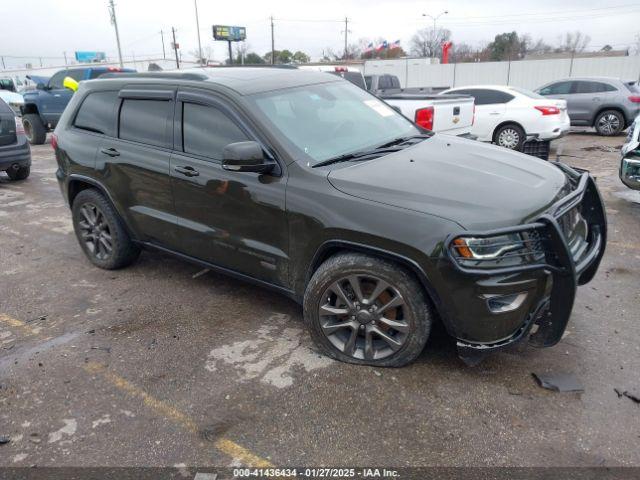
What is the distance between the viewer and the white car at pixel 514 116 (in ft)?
34.5

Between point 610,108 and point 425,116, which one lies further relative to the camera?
point 610,108

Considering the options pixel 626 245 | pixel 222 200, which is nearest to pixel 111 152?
pixel 222 200

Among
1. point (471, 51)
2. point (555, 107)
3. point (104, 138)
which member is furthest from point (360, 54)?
point (104, 138)

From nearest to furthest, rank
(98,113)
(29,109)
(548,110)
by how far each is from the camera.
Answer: (98,113), (548,110), (29,109)

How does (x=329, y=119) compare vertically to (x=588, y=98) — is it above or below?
above

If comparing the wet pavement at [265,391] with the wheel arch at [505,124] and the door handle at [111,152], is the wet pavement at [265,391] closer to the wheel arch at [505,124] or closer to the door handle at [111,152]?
the door handle at [111,152]

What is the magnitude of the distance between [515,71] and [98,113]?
94.6 feet

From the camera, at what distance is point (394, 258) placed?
2785 mm

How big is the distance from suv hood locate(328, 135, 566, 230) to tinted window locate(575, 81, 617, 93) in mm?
11970

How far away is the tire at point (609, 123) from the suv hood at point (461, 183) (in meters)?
12.0

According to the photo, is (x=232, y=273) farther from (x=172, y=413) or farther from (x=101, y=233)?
(x=101, y=233)

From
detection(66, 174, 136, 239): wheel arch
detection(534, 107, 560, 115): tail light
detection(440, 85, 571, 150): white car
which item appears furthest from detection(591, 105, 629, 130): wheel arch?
detection(66, 174, 136, 239): wheel arch

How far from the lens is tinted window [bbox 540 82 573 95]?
13.8 meters

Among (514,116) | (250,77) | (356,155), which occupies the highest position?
(250,77)
